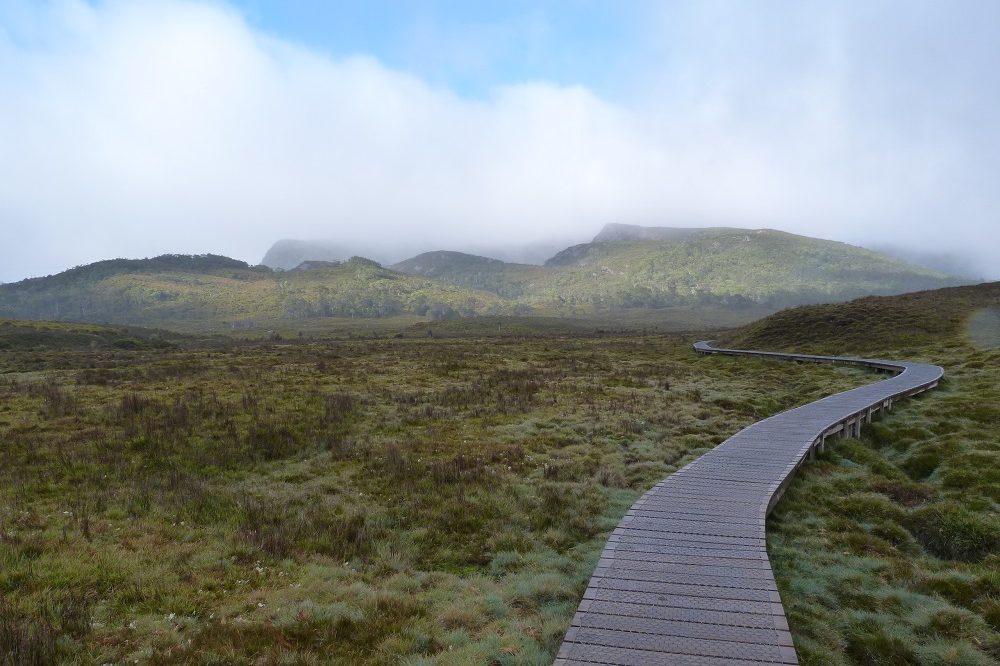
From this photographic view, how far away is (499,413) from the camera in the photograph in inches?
910

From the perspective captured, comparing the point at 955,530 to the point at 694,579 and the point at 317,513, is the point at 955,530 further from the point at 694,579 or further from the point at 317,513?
the point at 317,513

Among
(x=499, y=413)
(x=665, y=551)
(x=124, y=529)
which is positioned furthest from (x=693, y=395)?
(x=124, y=529)

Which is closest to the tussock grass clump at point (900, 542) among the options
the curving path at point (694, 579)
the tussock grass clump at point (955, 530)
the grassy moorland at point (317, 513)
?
the tussock grass clump at point (955, 530)

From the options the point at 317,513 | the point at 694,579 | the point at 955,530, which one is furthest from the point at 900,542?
the point at 317,513

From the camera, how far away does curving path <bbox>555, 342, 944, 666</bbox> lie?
19.7 ft

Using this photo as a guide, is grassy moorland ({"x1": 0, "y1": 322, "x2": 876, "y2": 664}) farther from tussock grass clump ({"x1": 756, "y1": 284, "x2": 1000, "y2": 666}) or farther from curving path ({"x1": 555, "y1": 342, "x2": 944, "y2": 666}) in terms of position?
tussock grass clump ({"x1": 756, "y1": 284, "x2": 1000, "y2": 666})

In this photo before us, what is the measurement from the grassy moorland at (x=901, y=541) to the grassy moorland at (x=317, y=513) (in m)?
3.39

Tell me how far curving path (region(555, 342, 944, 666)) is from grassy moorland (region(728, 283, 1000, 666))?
0.81m

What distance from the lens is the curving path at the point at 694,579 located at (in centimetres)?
600

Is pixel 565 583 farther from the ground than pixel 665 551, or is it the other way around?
pixel 665 551

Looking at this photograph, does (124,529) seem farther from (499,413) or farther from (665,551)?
(499,413)

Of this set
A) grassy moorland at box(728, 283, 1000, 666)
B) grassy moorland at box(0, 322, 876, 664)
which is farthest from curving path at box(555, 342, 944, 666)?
grassy moorland at box(0, 322, 876, 664)

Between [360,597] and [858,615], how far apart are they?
24.0ft

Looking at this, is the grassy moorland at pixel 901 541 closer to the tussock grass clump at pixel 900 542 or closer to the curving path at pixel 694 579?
the tussock grass clump at pixel 900 542
